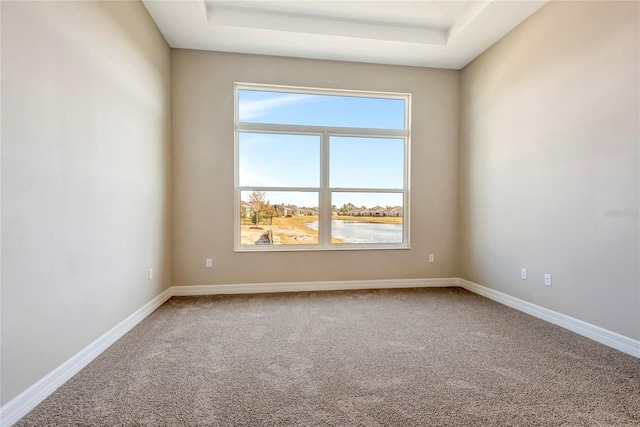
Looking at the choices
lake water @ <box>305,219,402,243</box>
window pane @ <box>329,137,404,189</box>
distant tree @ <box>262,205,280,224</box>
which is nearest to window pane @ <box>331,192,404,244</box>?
lake water @ <box>305,219,402,243</box>

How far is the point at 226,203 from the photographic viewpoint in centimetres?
364

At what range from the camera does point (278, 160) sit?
3.82 m

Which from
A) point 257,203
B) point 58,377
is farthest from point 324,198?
point 58,377

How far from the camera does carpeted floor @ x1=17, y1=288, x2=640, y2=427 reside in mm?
1460

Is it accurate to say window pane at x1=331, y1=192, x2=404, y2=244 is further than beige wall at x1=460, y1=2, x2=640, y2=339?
Yes

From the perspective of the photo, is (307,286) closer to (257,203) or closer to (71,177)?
(257,203)

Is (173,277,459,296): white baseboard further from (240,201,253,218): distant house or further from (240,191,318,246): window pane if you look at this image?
(240,201,253,218): distant house

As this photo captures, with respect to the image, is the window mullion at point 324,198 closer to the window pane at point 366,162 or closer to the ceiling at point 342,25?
the window pane at point 366,162

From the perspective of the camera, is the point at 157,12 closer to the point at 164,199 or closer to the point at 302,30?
the point at 302,30

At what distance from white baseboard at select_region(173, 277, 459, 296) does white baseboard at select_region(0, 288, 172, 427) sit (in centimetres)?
94

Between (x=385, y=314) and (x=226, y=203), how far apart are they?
226cm

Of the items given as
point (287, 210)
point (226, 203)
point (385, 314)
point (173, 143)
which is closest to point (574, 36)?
point (385, 314)

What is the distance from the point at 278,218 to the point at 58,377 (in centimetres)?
250

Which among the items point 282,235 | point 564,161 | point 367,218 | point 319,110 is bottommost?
point 282,235
